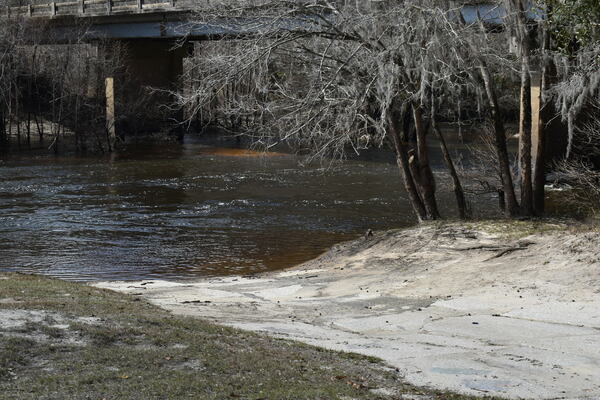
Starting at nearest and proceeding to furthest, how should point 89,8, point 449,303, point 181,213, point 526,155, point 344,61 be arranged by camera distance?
1. point 449,303
2. point 344,61
3. point 526,155
4. point 181,213
5. point 89,8

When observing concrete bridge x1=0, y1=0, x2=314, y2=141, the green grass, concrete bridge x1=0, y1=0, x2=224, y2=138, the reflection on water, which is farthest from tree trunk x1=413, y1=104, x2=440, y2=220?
concrete bridge x1=0, y1=0, x2=224, y2=138

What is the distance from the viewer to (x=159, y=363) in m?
7.46

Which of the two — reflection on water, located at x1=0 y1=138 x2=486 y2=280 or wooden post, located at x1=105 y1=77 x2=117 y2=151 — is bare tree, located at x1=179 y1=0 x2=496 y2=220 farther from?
wooden post, located at x1=105 y1=77 x2=117 y2=151

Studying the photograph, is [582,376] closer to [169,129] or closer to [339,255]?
[339,255]

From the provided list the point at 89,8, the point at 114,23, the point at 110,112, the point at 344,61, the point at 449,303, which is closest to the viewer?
the point at 449,303

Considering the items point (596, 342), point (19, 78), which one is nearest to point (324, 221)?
point (596, 342)

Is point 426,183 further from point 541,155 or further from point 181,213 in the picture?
point 181,213

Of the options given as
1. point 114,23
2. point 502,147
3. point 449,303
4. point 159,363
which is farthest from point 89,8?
point 159,363

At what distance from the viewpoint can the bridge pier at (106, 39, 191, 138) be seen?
4794cm

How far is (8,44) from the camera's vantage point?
4106cm

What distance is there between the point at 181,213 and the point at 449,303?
47.9 feet

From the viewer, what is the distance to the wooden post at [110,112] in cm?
4497

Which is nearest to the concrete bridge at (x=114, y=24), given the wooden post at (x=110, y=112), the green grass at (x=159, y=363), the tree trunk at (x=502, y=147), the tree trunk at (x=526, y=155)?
the wooden post at (x=110, y=112)

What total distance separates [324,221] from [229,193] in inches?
249
